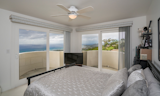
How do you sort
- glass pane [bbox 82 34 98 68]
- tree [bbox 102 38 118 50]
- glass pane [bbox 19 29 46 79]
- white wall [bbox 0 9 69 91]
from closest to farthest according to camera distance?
white wall [bbox 0 9 69 91], glass pane [bbox 19 29 46 79], tree [bbox 102 38 118 50], glass pane [bbox 82 34 98 68]

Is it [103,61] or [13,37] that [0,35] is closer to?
Result: [13,37]

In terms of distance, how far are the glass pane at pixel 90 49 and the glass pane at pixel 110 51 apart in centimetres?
37

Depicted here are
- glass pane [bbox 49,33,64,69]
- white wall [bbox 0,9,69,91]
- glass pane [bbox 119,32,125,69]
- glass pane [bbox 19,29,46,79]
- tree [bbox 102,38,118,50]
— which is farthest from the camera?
glass pane [bbox 49,33,64,69]

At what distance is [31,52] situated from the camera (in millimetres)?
3129

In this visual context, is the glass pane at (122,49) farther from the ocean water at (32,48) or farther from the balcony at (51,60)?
the ocean water at (32,48)

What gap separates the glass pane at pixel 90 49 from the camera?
4015mm

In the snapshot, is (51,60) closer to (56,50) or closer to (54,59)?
(54,59)

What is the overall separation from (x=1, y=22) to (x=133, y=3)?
3639 mm

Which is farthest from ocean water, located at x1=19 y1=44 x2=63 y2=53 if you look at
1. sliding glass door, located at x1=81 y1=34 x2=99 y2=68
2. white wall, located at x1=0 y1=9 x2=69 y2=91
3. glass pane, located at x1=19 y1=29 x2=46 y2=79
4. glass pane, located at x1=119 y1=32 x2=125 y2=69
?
glass pane, located at x1=119 y1=32 x2=125 y2=69

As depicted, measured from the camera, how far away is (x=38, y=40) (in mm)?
3311

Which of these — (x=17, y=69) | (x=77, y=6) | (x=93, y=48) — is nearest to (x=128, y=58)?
(x=93, y=48)

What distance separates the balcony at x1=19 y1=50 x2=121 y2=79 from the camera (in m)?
2.96

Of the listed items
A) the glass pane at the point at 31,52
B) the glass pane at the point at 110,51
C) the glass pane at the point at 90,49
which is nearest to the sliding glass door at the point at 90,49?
the glass pane at the point at 90,49

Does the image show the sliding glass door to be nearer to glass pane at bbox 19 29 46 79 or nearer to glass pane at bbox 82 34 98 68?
glass pane at bbox 82 34 98 68
